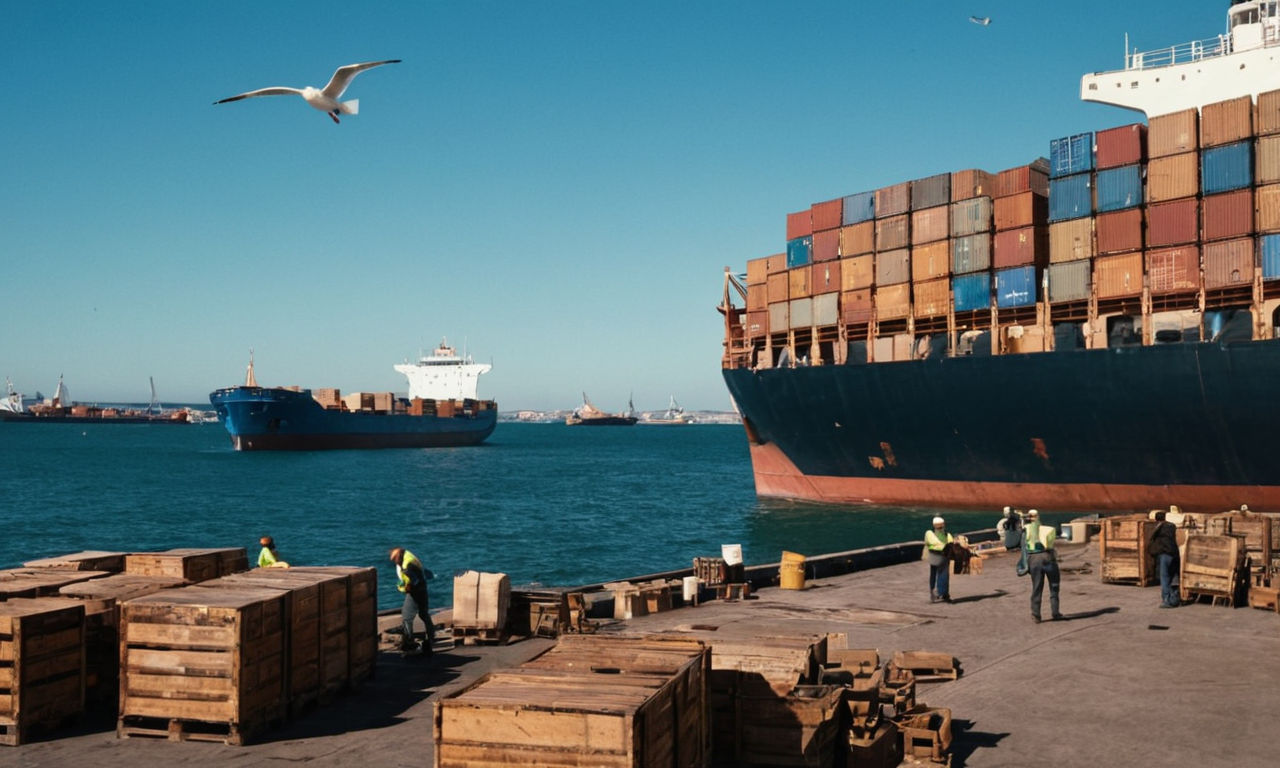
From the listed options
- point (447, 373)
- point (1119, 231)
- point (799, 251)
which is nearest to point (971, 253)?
point (1119, 231)

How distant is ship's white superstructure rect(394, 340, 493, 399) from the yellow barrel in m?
139

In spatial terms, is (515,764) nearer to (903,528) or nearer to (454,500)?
(903,528)

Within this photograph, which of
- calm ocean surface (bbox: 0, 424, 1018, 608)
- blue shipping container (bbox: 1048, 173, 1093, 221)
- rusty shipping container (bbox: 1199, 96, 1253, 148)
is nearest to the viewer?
rusty shipping container (bbox: 1199, 96, 1253, 148)

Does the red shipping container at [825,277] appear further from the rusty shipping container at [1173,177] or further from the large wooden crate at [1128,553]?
the large wooden crate at [1128,553]

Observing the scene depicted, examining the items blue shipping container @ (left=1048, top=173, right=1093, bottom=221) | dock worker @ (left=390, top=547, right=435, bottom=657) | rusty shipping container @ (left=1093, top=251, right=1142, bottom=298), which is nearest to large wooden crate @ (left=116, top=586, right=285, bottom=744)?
dock worker @ (left=390, top=547, right=435, bottom=657)

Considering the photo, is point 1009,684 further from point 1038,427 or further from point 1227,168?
point 1227,168

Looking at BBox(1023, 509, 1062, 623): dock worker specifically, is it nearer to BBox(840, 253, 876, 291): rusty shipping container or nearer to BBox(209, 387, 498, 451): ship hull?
BBox(840, 253, 876, 291): rusty shipping container

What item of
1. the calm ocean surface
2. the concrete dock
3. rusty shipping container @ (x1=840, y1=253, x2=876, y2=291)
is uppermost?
rusty shipping container @ (x1=840, y1=253, x2=876, y2=291)

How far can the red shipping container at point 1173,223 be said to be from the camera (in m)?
35.6

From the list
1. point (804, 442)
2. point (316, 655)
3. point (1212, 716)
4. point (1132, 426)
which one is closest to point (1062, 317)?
point (1132, 426)

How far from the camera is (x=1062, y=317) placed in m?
39.0

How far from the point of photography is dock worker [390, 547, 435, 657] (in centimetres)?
1429

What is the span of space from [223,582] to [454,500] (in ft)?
168

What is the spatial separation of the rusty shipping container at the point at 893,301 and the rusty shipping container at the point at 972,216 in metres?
3.21
